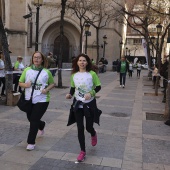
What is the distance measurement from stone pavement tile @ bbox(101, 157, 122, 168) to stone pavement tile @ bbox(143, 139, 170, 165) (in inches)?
19.4

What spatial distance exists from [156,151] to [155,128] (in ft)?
6.39

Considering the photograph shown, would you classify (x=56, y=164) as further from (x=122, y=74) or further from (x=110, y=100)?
(x=122, y=74)

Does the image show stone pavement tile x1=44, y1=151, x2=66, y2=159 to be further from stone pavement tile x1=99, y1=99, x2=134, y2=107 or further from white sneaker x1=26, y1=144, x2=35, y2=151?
stone pavement tile x1=99, y1=99, x2=134, y2=107

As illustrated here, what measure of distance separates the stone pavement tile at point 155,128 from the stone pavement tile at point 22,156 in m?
2.94

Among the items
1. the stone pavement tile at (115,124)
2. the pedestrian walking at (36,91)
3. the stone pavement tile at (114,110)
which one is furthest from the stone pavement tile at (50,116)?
the pedestrian walking at (36,91)

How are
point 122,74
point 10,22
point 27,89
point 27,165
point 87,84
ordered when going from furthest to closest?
point 10,22 → point 122,74 → point 27,89 → point 87,84 → point 27,165

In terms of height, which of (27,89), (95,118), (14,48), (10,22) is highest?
(10,22)

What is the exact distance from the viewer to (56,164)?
4.78 metres

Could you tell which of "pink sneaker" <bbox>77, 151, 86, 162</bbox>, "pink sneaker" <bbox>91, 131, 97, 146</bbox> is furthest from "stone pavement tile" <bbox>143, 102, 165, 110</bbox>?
"pink sneaker" <bbox>77, 151, 86, 162</bbox>

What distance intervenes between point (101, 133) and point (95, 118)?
5.70ft

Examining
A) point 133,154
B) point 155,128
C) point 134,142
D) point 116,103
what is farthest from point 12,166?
point 116,103

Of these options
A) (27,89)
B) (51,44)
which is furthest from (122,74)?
(51,44)

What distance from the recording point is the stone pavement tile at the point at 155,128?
7.12 m

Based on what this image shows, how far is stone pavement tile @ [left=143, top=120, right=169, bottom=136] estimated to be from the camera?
23.4 ft
